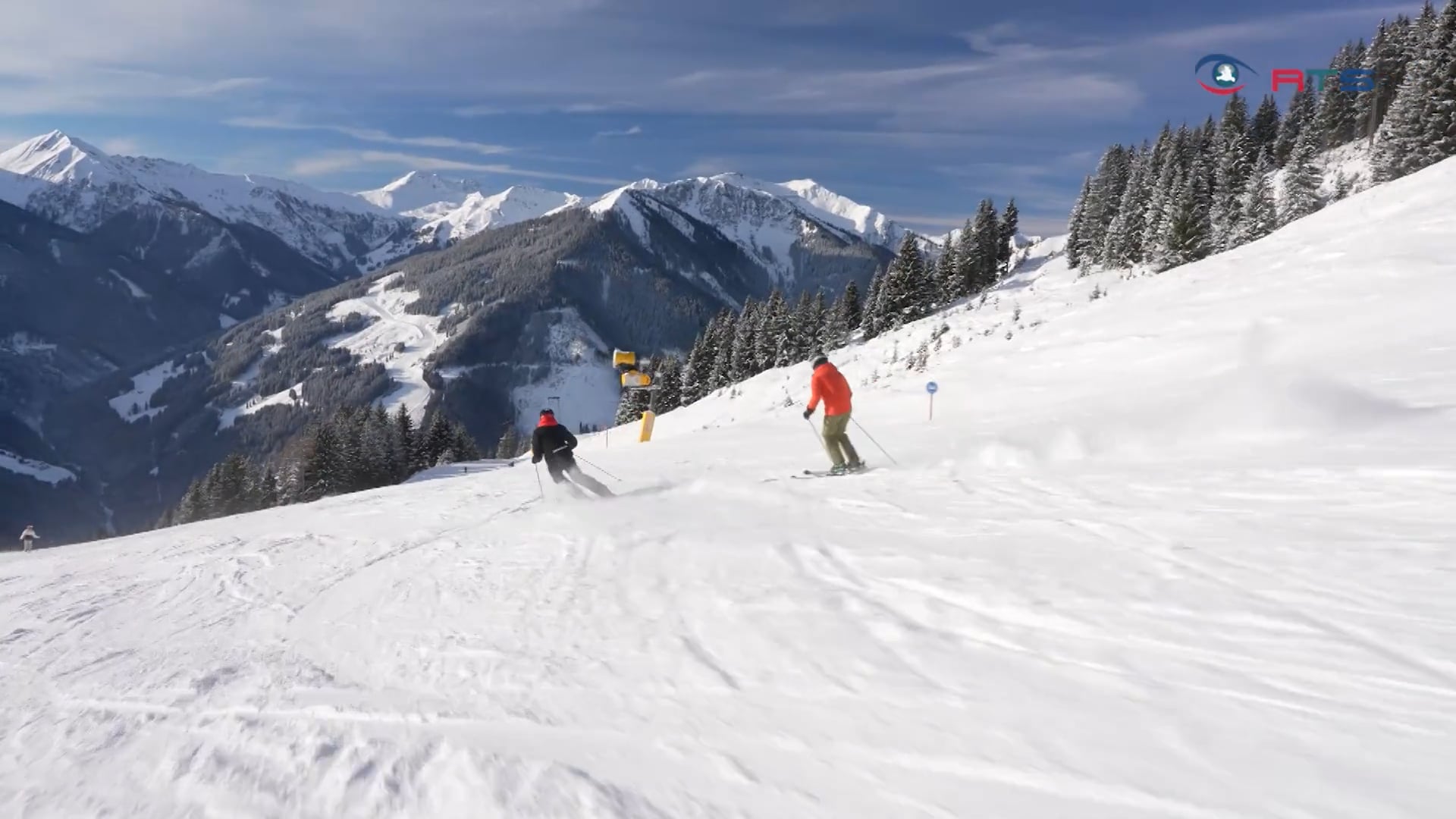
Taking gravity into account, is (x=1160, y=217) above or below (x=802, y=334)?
above

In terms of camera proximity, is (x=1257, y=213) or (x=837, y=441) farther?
(x=1257, y=213)

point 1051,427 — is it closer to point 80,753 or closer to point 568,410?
point 80,753

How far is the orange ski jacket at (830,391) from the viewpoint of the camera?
10.8 meters

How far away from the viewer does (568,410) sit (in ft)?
556

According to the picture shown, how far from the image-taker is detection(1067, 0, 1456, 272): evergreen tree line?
34312 mm

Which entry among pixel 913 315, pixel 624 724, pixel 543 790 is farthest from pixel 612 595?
pixel 913 315

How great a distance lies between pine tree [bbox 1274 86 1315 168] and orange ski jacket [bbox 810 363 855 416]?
6473 centimetres

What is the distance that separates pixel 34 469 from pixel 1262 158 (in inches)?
9253

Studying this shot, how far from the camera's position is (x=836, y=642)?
4.66 m

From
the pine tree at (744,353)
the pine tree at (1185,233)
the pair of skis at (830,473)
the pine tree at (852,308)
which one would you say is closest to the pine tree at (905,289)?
the pine tree at (852,308)

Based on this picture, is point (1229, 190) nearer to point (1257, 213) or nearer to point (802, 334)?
point (1257, 213)

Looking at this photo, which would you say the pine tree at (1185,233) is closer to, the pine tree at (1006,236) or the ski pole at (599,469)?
the pine tree at (1006,236)

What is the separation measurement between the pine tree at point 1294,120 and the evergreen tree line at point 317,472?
77.4 m

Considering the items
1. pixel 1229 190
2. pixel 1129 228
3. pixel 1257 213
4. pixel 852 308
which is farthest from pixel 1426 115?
pixel 852 308
